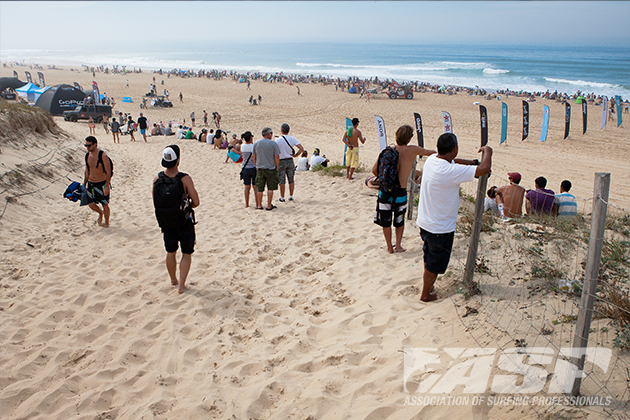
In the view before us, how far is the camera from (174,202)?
4.14 m

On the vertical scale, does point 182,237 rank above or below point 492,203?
above

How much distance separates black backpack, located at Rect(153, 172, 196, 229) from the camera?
4113mm

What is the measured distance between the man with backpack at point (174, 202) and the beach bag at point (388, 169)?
6.96 feet

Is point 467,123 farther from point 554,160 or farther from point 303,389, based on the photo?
point 303,389

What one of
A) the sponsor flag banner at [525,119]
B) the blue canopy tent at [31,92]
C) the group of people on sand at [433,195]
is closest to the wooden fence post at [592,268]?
the group of people on sand at [433,195]

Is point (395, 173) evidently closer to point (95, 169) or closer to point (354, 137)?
point (354, 137)

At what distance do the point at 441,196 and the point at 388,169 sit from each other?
1.32 metres

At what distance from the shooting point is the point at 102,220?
7102 millimetres

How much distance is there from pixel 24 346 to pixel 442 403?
3.64 metres

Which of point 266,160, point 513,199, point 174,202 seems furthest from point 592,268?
point 266,160

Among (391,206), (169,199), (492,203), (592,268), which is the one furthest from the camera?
(492,203)

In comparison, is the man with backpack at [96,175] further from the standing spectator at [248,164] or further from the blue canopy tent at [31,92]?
the blue canopy tent at [31,92]

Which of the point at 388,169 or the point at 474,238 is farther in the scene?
the point at 388,169

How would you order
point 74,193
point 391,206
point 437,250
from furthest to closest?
point 74,193
point 391,206
point 437,250
